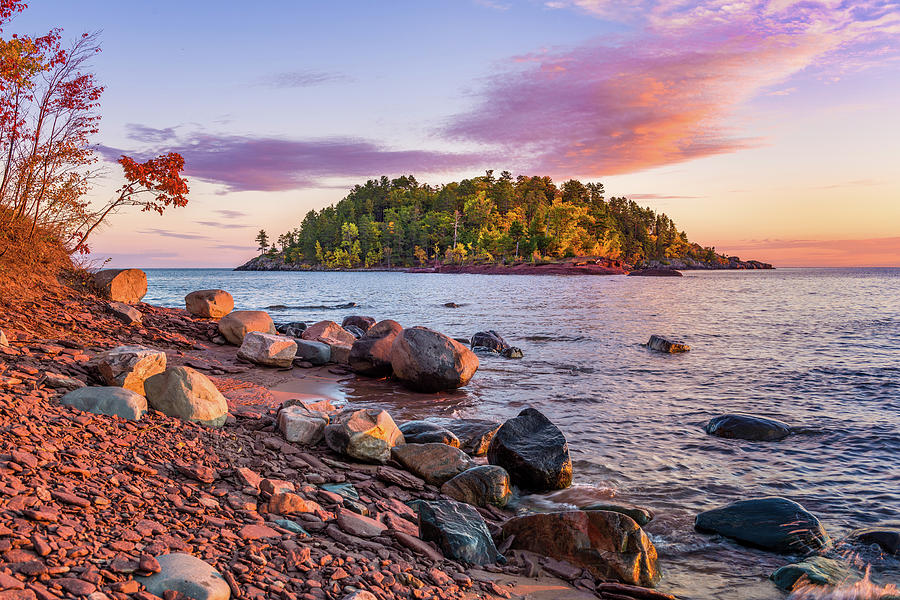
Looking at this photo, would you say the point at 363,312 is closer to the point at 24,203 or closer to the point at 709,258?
the point at 24,203

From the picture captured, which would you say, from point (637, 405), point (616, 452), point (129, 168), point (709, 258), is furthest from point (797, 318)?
point (709, 258)

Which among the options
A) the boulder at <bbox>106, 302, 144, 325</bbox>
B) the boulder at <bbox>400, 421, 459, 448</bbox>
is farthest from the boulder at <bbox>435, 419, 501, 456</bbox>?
the boulder at <bbox>106, 302, 144, 325</bbox>

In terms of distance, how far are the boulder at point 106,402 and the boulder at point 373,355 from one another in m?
6.90

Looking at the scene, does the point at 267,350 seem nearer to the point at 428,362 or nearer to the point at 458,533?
the point at 428,362

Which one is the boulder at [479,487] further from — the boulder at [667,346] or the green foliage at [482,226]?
the green foliage at [482,226]

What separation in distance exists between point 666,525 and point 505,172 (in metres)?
158

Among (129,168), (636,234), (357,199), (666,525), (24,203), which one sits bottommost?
(666,525)

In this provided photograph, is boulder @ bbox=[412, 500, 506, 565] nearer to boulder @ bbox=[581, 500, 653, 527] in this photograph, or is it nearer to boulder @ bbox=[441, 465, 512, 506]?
boulder @ bbox=[441, 465, 512, 506]

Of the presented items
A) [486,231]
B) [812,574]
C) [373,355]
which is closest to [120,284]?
[373,355]

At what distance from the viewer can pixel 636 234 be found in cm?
14388

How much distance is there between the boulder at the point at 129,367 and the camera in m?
6.24

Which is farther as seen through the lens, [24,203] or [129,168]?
[129,168]

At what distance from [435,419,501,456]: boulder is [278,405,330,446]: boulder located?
85.4 inches

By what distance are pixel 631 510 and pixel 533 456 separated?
1406 millimetres
